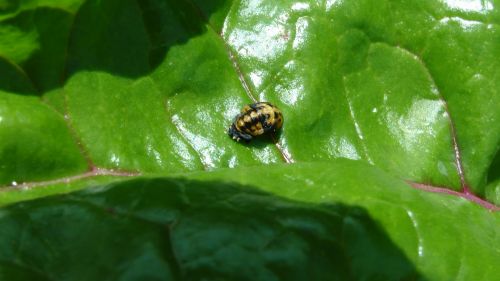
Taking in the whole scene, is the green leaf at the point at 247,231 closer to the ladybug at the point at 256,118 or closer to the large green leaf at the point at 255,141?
the large green leaf at the point at 255,141

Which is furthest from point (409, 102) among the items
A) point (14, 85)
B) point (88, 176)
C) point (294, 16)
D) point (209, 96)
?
point (14, 85)

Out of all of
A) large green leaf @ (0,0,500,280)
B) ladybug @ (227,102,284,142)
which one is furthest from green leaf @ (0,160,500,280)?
ladybug @ (227,102,284,142)

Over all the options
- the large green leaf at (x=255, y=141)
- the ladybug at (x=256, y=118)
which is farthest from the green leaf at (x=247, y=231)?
the ladybug at (x=256, y=118)

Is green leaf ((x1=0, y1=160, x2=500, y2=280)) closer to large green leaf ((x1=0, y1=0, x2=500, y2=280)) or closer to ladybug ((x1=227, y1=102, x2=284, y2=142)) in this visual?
large green leaf ((x1=0, y1=0, x2=500, y2=280))

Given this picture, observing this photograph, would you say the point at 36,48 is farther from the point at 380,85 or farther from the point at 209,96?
the point at 380,85

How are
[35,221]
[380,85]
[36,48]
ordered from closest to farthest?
[35,221], [36,48], [380,85]
